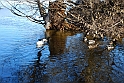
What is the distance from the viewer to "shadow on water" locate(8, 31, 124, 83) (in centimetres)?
886

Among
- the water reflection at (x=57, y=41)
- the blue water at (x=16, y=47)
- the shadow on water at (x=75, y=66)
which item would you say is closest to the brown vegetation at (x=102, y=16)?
the shadow on water at (x=75, y=66)

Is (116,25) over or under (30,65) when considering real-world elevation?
over

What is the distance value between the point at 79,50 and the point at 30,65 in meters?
3.33

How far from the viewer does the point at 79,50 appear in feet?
42.3

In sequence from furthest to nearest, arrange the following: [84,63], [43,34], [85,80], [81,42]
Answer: [43,34] < [81,42] < [84,63] < [85,80]

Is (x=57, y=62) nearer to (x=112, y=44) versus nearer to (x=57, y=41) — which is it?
(x=112, y=44)

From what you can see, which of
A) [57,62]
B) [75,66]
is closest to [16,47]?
[57,62]

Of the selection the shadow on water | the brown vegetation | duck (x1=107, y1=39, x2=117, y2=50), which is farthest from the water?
the brown vegetation

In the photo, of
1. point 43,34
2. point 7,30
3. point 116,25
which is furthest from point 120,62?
point 7,30

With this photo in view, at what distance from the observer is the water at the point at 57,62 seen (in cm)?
893

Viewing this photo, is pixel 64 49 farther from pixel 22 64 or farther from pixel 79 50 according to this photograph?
pixel 22 64

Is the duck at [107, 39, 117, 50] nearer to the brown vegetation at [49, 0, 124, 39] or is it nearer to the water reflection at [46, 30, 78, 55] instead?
the brown vegetation at [49, 0, 124, 39]

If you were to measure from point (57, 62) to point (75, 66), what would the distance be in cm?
85

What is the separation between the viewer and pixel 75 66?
10.3 meters
